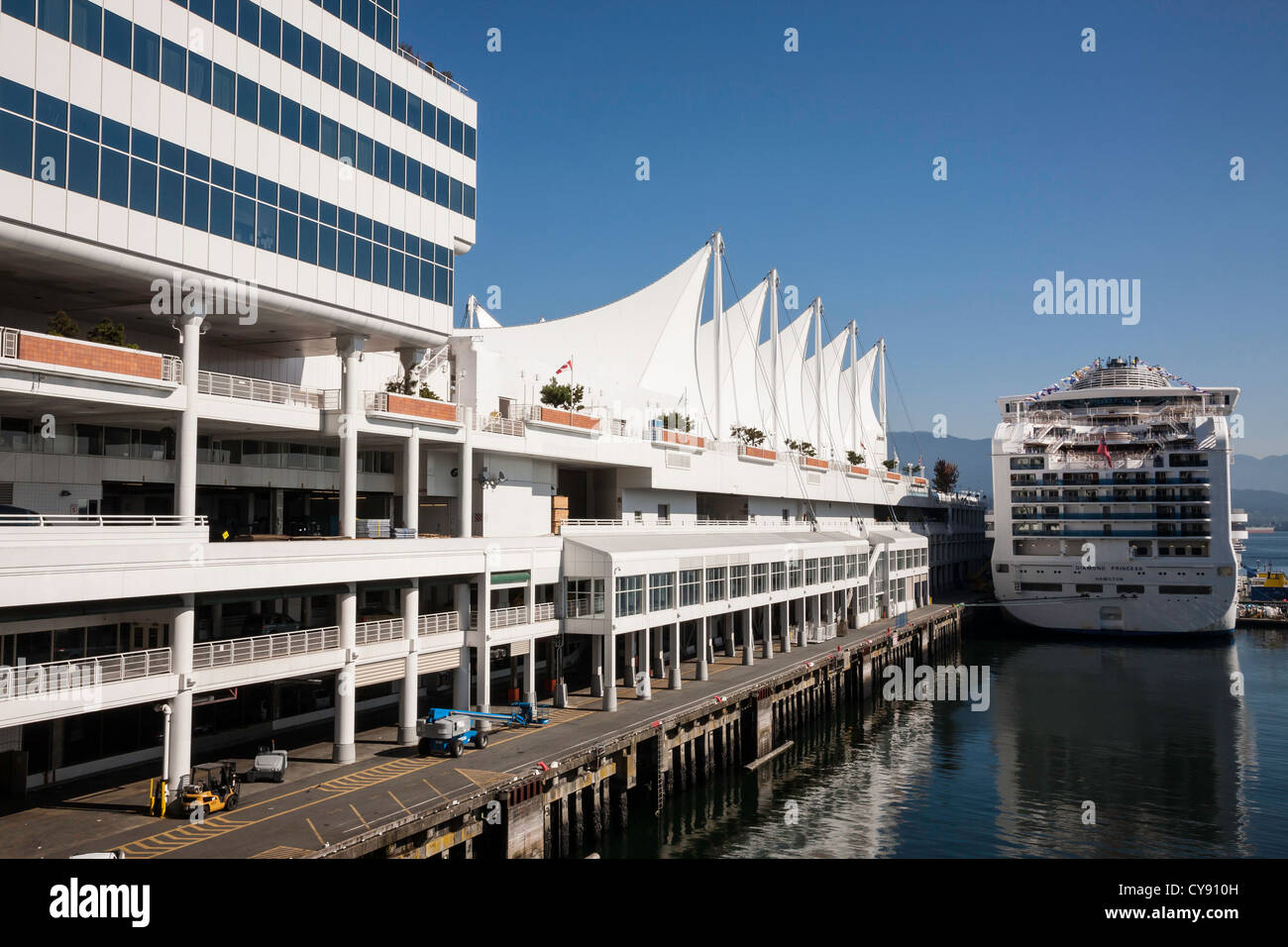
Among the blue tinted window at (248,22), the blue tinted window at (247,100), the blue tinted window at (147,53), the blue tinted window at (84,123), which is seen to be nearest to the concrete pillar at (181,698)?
the blue tinted window at (84,123)

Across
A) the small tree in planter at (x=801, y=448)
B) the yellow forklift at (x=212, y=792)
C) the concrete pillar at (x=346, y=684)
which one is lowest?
the yellow forklift at (x=212, y=792)

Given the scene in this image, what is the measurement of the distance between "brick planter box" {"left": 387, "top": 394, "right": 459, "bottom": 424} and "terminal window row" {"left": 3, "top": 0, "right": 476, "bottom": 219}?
8248 millimetres

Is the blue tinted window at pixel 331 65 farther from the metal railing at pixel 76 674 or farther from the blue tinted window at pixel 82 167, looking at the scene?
the metal railing at pixel 76 674

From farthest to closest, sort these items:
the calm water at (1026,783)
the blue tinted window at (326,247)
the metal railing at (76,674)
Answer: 1. the calm water at (1026,783)
2. the blue tinted window at (326,247)
3. the metal railing at (76,674)

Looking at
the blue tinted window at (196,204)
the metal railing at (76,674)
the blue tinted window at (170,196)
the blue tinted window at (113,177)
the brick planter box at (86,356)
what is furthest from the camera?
the blue tinted window at (196,204)

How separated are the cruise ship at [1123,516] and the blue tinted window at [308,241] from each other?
75.6m

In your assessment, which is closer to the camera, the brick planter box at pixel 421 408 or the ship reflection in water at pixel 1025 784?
the ship reflection in water at pixel 1025 784

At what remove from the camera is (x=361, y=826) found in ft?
75.8

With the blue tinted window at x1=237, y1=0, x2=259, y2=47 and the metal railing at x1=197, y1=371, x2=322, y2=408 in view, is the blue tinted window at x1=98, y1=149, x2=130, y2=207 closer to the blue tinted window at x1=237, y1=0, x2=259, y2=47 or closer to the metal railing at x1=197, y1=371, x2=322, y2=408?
the blue tinted window at x1=237, y1=0, x2=259, y2=47

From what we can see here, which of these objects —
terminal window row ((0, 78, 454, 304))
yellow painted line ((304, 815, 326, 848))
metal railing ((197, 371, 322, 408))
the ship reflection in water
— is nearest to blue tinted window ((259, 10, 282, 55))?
terminal window row ((0, 78, 454, 304))

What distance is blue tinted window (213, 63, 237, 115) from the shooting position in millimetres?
28188

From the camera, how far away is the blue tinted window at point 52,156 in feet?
77.0
